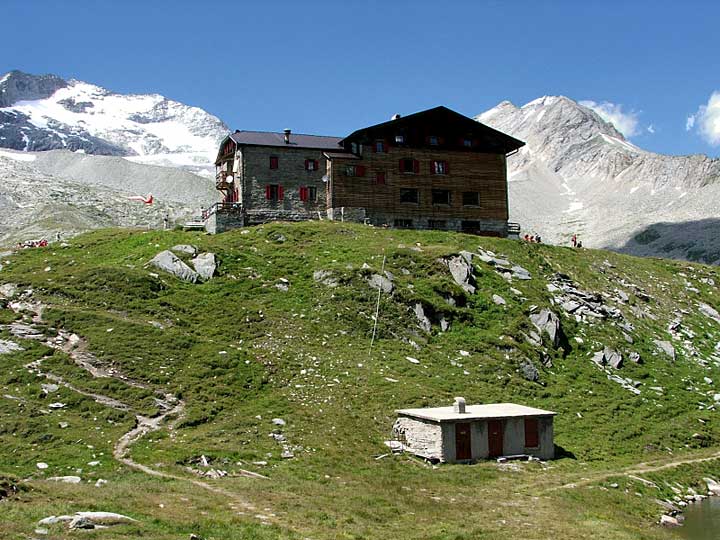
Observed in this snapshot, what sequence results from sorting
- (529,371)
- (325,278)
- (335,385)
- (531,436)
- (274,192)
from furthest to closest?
(274,192) → (325,278) → (529,371) → (335,385) → (531,436)

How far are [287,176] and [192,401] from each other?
3719 cm

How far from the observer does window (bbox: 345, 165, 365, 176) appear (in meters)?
71.7

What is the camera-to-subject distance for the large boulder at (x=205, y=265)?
53875mm

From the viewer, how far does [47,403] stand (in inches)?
1382

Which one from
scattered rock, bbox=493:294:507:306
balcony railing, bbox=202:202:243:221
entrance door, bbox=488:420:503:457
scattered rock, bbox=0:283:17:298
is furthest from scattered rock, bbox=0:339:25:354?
scattered rock, bbox=493:294:507:306

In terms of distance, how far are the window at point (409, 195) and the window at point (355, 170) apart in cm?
433

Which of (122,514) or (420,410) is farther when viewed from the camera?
(420,410)

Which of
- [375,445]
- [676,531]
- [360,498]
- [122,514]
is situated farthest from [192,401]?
[676,531]

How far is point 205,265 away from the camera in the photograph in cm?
5469

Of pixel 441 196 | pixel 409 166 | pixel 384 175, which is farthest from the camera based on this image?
pixel 441 196

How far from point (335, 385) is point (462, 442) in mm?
8989

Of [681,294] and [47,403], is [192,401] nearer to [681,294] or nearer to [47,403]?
[47,403]

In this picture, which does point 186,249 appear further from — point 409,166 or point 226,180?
point 409,166

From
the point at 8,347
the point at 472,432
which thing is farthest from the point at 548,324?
the point at 8,347
